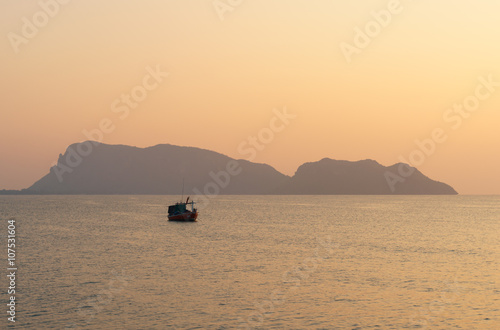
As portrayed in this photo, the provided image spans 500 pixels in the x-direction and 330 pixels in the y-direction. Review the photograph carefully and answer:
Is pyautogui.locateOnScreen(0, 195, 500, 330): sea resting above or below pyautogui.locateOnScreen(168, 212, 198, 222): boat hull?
below

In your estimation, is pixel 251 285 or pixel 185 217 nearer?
pixel 251 285

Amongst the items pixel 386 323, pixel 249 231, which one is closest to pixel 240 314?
pixel 386 323

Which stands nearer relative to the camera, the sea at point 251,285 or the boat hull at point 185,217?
the sea at point 251,285

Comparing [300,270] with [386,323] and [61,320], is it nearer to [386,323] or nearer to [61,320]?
[386,323]

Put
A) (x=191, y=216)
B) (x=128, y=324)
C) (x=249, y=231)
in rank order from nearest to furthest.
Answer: (x=128, y=324)
(x=249, y=231)
(x=191, y=216)

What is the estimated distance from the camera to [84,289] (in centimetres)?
4791

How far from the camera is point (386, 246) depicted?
3479 inches

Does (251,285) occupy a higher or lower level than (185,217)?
lower

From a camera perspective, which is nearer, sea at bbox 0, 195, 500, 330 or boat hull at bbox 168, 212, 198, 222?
sea at bbox 0, 195, 500, 330

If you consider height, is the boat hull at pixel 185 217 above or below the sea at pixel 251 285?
above

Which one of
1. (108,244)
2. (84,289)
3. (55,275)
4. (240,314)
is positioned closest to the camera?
(240,314)

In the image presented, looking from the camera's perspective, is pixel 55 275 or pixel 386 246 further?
pixel 386 246

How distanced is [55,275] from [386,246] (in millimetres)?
56038

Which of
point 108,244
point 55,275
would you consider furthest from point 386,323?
point 108,244
